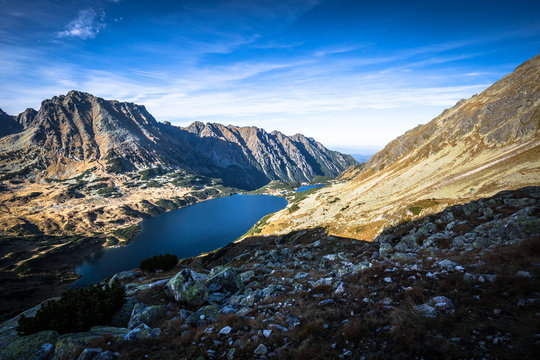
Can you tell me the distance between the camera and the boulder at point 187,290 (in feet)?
57.5

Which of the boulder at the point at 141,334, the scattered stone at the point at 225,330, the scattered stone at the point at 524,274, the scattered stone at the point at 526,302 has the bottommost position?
the boulder at the point at 141,334

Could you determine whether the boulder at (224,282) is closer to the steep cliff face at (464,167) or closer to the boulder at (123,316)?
the boulder at (123,316)

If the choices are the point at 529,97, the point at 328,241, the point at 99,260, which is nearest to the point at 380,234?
the point at 328,241

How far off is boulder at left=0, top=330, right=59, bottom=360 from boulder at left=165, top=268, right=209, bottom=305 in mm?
7512

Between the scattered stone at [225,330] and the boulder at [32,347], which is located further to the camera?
the boulder at [32,347]

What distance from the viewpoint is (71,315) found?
1396 cm

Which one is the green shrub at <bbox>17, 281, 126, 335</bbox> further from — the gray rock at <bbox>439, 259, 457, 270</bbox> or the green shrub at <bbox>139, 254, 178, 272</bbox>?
the green shrub at <bbox>139, 254, 178, 272</bbox>

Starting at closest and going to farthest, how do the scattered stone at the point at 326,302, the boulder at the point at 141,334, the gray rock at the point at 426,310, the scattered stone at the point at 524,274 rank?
the gray rock at the point at 426,310 < the scattered stone at the point at 524,274 < the boulder at the point at 141,334 < the scattered stone at the point at 326,302

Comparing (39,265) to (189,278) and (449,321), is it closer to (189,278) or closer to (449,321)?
(189,278)

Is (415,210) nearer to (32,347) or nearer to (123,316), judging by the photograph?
(123,316)

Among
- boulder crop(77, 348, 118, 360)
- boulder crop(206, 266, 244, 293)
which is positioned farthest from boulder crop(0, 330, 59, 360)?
boulder crop(206, 266, 244, 293)

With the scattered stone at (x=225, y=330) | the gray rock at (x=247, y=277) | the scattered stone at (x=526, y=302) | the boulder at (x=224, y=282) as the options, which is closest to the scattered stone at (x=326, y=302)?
the scattered stone at (x=225, y=330)

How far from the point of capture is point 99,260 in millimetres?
184000

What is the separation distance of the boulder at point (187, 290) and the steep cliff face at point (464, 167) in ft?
171
